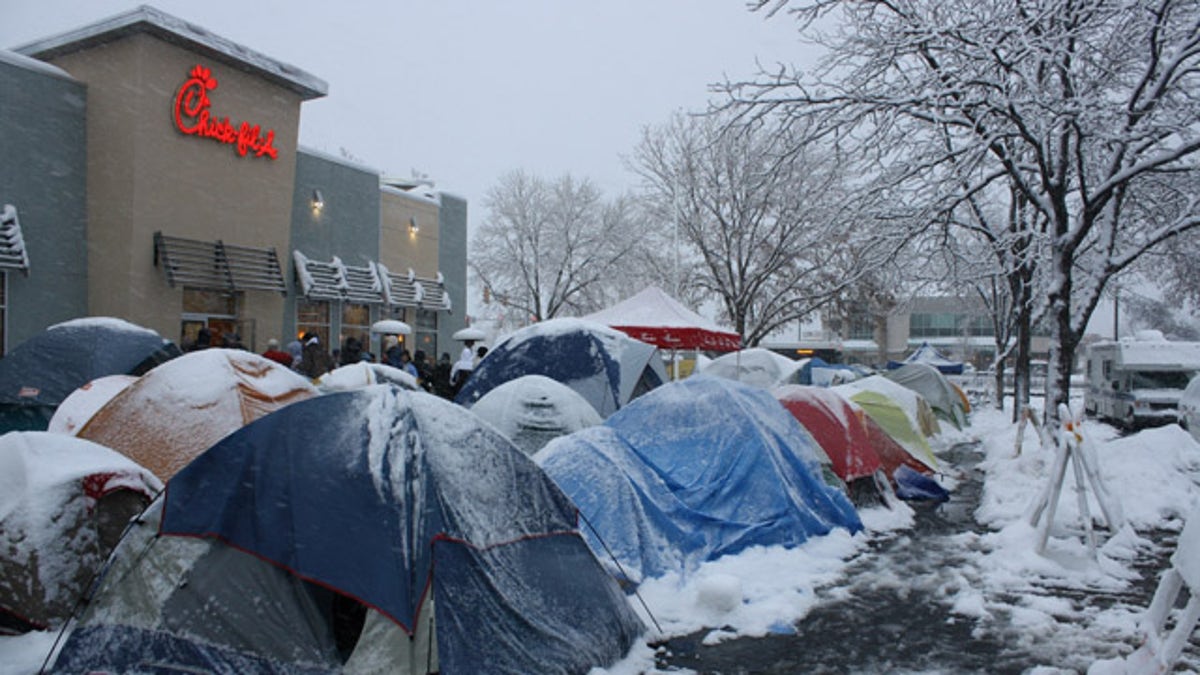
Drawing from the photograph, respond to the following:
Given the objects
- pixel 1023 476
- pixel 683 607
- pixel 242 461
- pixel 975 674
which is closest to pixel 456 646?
pixel 242 461

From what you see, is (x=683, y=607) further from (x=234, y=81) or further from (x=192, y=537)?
(x=234, y=81)

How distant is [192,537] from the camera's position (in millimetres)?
4340

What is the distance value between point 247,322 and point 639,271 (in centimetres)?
1885

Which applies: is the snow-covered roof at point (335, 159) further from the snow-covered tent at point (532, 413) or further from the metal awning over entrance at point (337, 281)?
the snow-covered tent at point (532, 413)

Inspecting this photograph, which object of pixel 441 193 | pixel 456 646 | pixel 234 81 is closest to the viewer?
pixel 456 646

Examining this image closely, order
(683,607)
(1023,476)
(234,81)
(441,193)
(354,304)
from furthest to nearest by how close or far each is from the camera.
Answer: (441,193) → (354,304) → (234,81) → (1023,476) → (683,607)

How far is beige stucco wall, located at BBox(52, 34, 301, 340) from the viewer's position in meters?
16.7

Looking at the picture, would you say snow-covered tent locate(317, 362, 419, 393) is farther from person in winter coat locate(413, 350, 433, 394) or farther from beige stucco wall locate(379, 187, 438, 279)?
beige stucco wall locate(379, 187, 438, 279)

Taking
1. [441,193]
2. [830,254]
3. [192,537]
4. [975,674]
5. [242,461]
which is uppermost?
[441,193]

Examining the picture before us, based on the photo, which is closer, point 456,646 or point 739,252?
point 456,646

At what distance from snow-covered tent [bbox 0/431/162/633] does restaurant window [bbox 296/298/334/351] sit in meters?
16.5

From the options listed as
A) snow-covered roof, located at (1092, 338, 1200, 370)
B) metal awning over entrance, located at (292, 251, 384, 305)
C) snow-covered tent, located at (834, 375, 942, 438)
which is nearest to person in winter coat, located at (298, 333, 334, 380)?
metal awning over entrance, located at (292, 251, 384, 305)

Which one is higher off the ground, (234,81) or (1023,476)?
(234,81)

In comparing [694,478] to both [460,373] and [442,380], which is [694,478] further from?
[442,380]
